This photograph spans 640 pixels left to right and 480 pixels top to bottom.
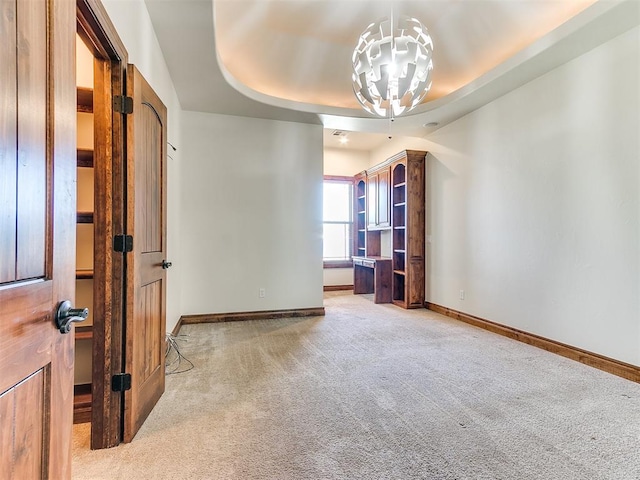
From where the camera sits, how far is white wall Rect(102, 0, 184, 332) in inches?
77.4

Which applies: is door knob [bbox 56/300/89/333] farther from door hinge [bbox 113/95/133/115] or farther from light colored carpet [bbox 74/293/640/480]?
door hinge [bbox 113/95/133/115]

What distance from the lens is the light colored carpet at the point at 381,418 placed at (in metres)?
1.57

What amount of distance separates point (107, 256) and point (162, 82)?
2061 mm

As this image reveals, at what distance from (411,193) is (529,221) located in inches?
76.8

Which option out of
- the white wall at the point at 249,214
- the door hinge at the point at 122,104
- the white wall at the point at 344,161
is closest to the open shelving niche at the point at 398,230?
the white wall at the point at 249,214

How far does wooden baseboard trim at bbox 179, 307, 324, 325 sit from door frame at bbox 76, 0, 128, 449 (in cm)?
244

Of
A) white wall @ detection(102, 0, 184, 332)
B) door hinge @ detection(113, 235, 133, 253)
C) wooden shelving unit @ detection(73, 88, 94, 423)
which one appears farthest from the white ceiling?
door hinge @ detection(113, 235, 133, 253)

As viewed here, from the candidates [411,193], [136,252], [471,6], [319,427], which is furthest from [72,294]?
[411,193]

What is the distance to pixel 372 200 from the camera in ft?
20.9

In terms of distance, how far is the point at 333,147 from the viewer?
703 centimetres

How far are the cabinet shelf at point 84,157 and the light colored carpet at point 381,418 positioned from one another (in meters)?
1.58

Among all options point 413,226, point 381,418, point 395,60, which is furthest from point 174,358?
point 413,226

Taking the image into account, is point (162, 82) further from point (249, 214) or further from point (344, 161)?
point (344, 161)

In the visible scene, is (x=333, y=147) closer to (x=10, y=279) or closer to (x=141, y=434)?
(x=141, y=434)
